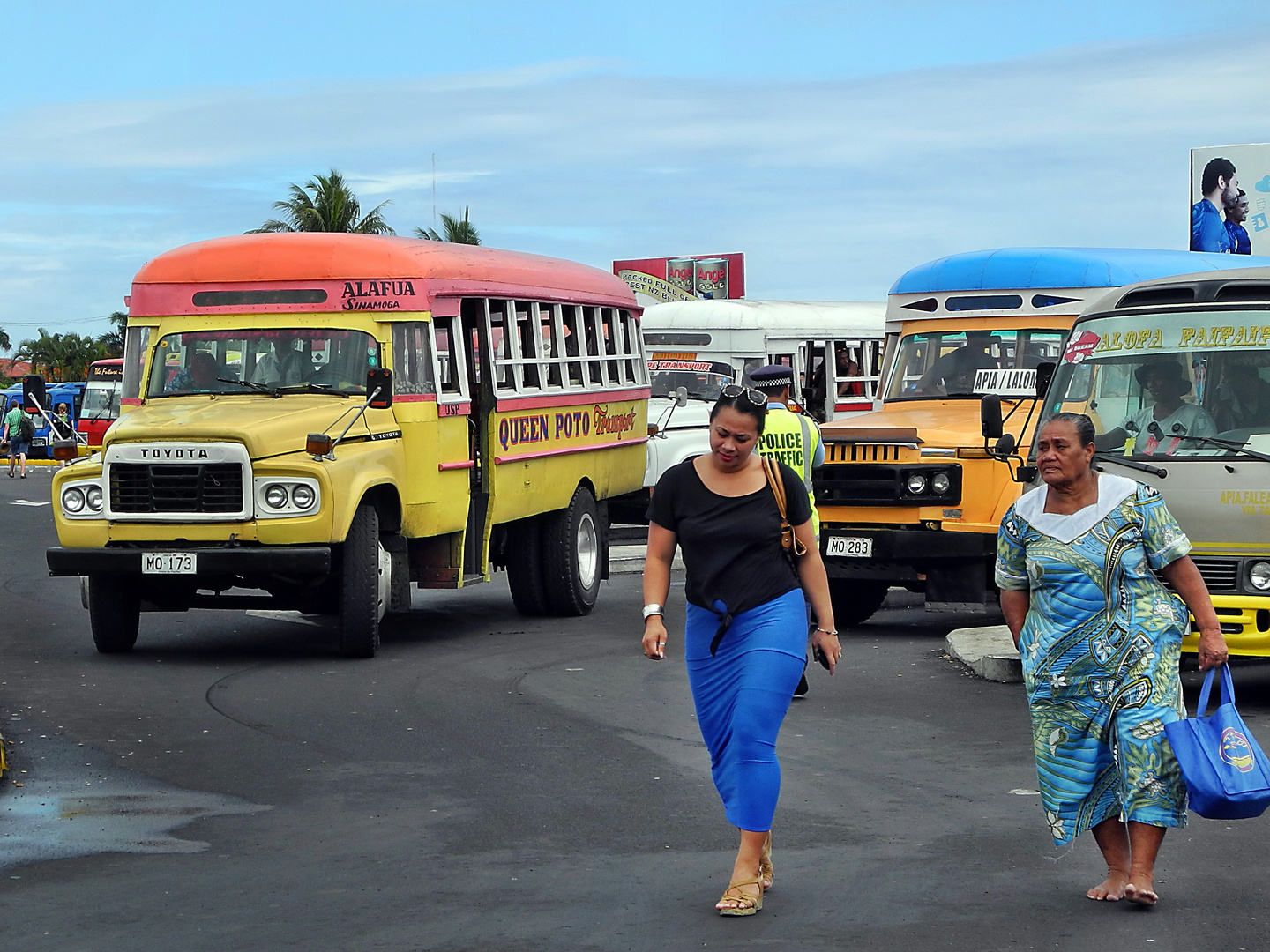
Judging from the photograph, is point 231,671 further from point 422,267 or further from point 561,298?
point 561,298

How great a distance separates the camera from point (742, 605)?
243 inches

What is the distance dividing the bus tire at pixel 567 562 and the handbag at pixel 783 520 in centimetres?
853

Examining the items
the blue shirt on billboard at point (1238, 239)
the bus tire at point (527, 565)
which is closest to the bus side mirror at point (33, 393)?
the bus tire at point (527, 565)

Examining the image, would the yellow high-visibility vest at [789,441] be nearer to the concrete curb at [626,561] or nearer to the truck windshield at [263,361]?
the truck windshield at [263,361]

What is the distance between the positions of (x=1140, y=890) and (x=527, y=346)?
30.5 feet

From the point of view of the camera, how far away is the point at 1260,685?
1095 centimetres

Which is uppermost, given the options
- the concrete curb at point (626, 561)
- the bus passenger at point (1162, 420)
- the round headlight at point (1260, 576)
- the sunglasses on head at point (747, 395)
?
the sunglasses on head at point (747, 395)

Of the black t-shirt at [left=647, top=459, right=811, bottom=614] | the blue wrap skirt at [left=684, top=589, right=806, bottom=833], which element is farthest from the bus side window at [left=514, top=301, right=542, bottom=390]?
the blue wrap skirt at [left=684, top=589, right=806, bottom=833]

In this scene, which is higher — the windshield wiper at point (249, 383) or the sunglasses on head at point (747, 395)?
the sunglasses on head at point (747, 395)

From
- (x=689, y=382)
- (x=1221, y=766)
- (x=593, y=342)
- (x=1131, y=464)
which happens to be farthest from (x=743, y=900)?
(x=689, y=382)

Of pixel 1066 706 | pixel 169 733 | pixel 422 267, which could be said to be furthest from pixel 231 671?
pixel 1066 706

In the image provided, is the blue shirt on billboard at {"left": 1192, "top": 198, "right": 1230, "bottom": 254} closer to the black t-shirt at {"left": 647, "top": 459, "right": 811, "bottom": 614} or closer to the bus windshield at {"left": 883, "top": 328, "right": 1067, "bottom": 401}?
the bus windshield at {"left": 883, "top": 328, "right": 1067, "bottom": 401}

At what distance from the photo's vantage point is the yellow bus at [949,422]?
500 inches

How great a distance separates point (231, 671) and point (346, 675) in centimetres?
80
